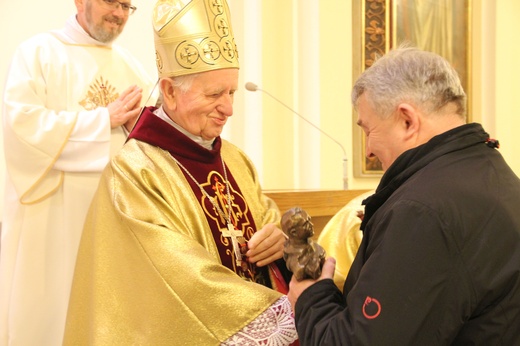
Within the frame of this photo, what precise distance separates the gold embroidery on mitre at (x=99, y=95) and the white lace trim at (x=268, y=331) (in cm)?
182

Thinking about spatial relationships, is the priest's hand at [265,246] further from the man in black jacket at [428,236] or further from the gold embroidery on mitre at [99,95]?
the gold embroidery on mitre at [99,95]

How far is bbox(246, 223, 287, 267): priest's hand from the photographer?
2.72 m

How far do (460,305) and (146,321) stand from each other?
44.3 inches

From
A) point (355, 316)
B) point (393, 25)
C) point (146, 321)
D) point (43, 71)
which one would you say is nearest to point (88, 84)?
point (43, 71)

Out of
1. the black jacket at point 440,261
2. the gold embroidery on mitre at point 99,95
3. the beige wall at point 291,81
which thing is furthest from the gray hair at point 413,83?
the beige wall at point 291,81

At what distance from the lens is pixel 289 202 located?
142 inches

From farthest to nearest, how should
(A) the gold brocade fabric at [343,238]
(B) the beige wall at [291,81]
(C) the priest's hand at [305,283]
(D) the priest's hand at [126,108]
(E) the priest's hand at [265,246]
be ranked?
(B) the beige wall at [291,81] → (D) the priest's hand at [126,108] → (A) the gold brocade fabric at [343,238] → (E) the priest's hand at [265,246] → (C) the priest's hand at [305,283]

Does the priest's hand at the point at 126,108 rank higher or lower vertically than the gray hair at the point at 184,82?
lower

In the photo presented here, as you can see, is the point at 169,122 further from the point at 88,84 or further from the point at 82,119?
the point at 88,84

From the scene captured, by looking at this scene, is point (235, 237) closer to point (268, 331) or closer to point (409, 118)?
point (268, 331)

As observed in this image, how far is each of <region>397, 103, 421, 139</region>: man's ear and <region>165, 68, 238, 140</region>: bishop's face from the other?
0.95m

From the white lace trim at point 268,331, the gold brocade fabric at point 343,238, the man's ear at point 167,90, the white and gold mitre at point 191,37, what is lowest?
the white lace trim at point 268,331

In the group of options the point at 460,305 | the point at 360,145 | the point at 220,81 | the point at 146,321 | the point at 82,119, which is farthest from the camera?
the point at 360,145

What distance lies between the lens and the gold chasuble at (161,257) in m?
2.38
